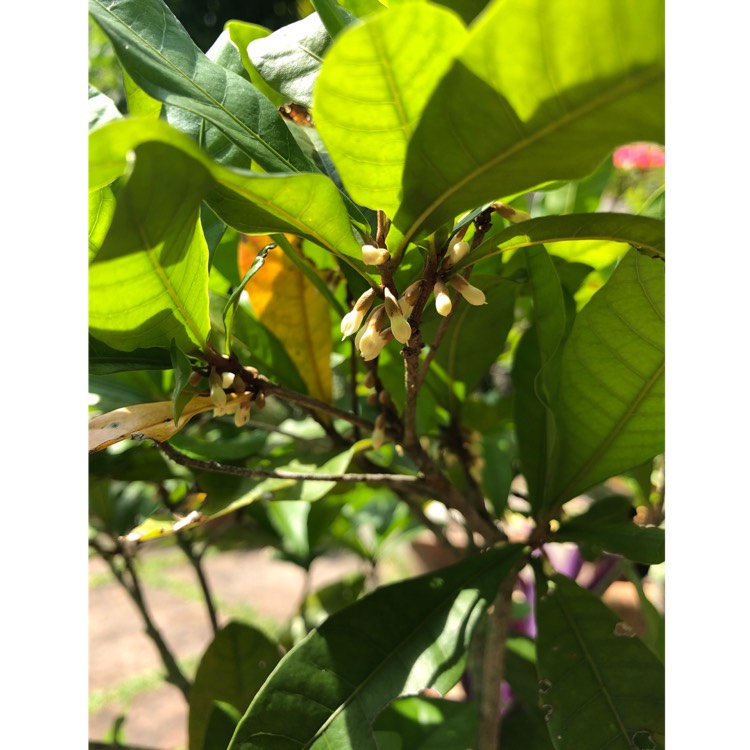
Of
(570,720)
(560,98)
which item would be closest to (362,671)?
(570,720)

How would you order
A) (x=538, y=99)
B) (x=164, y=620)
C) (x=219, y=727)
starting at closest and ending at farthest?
(x=538, y=99) < (x=219, y=727) < (x=164, y=620)

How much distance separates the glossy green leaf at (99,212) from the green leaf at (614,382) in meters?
0.32

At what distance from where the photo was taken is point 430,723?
664mm

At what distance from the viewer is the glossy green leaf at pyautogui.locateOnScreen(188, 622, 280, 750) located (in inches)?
29.6

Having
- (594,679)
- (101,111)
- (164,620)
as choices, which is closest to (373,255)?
(101,111)

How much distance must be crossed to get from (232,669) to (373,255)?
57 cm

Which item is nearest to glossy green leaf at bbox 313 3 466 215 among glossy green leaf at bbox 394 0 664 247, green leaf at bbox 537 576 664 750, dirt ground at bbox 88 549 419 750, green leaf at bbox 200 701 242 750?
glossy green leaf at bbox 394 0 664 247

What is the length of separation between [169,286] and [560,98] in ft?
0.78

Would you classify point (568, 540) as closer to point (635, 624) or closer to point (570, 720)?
point (570, 720)

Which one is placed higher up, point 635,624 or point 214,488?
point 214,488

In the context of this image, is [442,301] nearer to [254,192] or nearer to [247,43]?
[254,192]

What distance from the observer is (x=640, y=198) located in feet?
11.0

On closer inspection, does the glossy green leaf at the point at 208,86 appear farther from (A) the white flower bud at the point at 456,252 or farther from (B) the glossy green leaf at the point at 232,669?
(B) the glossy green leaf at the point at 232,669

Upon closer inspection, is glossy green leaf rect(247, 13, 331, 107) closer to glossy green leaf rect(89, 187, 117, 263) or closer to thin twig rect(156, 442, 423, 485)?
glossy green leaf rect(89, 187, 117, 263)
